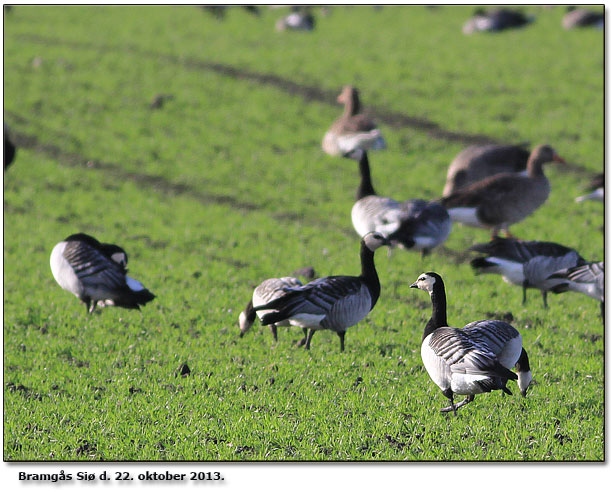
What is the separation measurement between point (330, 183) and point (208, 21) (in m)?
17.0

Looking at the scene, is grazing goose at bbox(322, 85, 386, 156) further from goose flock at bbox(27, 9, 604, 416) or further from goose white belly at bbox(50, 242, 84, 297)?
goose white belly at bbox(50, 242, 84, 297)

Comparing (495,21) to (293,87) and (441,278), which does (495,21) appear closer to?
(293,87)

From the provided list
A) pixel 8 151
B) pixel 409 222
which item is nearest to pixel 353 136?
pixel 409 222

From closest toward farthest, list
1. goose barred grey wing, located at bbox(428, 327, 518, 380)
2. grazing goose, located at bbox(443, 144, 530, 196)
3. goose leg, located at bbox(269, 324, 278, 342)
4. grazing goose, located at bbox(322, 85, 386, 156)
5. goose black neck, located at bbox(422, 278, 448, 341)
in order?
goose barred grey wing, located at bbox(428, 327, 518, 380) → goose black neck, located at bbox(422, 278, 448, 341) → goose leg, located at bbox(269, 324, 278, 342) → grazing goose, located at bbox(443, 144, 530, 196) → grazing goose, located at bbox(322, 85, 386, 156)

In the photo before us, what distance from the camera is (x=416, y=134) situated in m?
21.0

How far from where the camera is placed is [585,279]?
10.5 m

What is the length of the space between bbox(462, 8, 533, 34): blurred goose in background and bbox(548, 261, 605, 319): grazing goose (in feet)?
71.9

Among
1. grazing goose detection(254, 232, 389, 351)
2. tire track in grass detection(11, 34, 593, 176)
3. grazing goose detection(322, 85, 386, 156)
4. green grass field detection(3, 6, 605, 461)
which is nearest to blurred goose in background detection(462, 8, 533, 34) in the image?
green grass field detection(3, 6, 605, 461)

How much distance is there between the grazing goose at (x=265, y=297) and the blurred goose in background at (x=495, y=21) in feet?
77.6

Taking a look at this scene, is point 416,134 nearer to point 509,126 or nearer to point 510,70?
point 509,126

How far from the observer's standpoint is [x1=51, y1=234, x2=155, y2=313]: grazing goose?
35.3 feet

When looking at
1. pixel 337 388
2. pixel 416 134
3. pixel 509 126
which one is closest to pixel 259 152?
pixel 416 134

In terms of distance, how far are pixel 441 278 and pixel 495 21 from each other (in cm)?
2388

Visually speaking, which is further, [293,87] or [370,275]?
[293,87]
